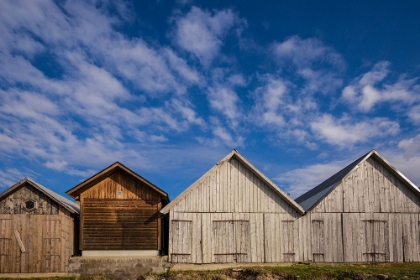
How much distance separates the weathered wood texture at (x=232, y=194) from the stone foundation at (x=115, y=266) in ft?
11.0

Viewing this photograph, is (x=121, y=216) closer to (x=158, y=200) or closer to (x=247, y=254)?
(x=158, y=200)

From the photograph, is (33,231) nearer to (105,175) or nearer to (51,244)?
(51,244)

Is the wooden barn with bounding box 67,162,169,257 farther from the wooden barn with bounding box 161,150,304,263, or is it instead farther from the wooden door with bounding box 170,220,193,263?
the wooden barn with bounding box 161,150,304,263

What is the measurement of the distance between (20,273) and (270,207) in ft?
47.6

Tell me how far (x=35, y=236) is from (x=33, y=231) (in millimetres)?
303

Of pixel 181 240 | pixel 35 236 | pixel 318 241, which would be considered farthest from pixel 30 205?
pixel 318 241

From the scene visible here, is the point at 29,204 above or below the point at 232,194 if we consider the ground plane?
below

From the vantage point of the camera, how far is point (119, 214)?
2259 centimetres

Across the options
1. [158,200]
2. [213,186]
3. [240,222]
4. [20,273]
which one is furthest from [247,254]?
[20,273]

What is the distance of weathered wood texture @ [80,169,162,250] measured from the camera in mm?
22312

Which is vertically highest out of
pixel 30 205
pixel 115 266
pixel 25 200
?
pixel 25 200

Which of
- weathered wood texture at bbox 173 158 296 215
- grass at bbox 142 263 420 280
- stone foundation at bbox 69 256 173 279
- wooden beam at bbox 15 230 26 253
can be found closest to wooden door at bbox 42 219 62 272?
stone foundation at bbox 69 256 173 279

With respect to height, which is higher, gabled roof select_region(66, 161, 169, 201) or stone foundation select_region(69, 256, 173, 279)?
gabled roof select_region(66, 161, 169, 201)

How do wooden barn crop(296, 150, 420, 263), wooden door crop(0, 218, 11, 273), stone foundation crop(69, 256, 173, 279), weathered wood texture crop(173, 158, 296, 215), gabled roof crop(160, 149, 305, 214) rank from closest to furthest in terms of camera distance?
stone foundation crop(69, 256, 173, 279) < wooden door crop(0, 218, 11, 273) < gabled roof crop(160, 149, 305, 214) < weathered wood texture crop(173, 158, 296, 215) < wooden barn crop(296, 150, 420, 263)
